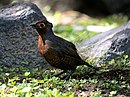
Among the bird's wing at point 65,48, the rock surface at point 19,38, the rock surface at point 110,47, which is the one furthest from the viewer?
the rock surface at point 110,47

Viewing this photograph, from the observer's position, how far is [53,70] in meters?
7.66

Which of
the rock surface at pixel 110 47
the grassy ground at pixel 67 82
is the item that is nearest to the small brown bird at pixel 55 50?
Answer: the grassy ground at pixel 67 82

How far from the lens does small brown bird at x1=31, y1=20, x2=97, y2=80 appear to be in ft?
22.4

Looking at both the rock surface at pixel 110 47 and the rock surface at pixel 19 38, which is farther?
the rock surface at pixel 110 47

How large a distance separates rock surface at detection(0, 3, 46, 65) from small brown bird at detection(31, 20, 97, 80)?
3.17 ft

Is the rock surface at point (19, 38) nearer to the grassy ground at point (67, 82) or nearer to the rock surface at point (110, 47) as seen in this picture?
the grassy ground at point (67, 82)

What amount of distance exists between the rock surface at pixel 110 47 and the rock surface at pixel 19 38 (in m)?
0.95

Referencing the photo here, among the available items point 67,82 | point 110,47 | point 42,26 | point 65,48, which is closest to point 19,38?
point 42,26

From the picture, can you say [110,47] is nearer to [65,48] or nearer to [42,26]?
[65,48]

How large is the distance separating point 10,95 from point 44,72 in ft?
5.69

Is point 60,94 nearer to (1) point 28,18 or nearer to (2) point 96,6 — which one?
(1) point 28,18

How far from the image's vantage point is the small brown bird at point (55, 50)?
6.84 metres

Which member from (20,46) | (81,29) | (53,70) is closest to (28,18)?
(20,46)

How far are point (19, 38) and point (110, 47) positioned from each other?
5.09 ft
